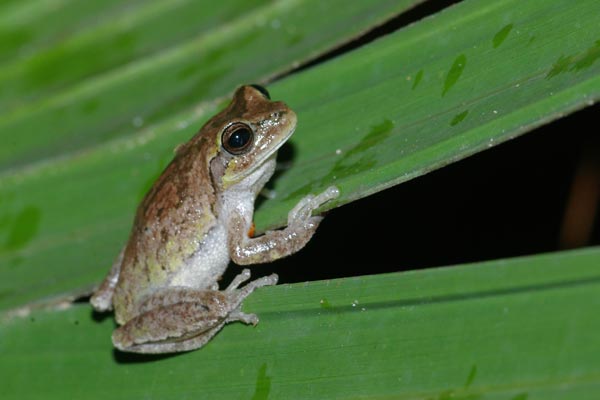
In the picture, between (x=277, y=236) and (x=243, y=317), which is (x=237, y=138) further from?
(x=243, y=317)

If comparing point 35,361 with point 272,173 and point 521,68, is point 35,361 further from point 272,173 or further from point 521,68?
point 521,68

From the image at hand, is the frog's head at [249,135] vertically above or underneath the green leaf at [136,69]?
underneath

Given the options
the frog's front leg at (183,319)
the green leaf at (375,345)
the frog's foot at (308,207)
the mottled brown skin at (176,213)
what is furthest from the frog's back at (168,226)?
the frog's foot at (308,207)

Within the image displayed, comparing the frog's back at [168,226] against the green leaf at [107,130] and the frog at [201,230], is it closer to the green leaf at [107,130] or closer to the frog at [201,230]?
the frog at [201,230]

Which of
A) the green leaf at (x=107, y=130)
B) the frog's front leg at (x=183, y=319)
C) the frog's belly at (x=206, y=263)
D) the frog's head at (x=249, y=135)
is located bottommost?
the frog's front leg at (x=183, y=319)

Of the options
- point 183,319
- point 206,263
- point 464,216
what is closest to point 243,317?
point 183,319

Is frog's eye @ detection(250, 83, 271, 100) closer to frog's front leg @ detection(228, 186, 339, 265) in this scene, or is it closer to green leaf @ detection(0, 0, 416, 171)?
green leaf @ detection(0, 0, 416, 171)

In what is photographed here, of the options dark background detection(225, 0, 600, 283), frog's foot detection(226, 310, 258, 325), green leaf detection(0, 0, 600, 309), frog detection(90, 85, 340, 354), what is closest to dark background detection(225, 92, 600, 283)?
dark background detection(225, 0, 600, 283)
